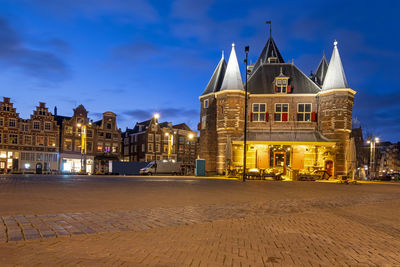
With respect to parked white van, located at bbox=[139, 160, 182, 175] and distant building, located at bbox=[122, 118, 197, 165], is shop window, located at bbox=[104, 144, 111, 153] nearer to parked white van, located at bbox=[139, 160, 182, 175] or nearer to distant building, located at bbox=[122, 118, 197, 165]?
distant building, located at bbox=[122, 118, 197, 165]

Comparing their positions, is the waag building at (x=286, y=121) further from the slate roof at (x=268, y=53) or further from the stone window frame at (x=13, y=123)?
the stone window frame at (x=13, y=123)

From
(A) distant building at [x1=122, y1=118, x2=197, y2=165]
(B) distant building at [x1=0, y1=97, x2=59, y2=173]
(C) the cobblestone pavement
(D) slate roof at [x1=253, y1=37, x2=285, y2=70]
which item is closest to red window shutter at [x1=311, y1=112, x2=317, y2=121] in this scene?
(D) slate roof at [x1=253, y1=37, x2=285, y2=70]

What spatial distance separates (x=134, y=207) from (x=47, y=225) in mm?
2876

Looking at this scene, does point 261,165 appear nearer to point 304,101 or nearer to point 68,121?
point 304,101

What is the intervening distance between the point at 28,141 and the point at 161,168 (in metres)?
23.5

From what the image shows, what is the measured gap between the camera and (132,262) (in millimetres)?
4215

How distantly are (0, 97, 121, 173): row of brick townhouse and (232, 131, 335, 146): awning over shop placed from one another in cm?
2553

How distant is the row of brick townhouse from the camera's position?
4775cm

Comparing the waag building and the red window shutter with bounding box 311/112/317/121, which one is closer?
the waag building

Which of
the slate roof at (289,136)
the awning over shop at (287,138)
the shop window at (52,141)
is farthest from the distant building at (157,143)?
the awning over shop at (287,138)

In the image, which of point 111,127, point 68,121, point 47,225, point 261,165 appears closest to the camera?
point 47,225

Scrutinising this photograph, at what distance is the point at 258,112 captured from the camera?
3347cm

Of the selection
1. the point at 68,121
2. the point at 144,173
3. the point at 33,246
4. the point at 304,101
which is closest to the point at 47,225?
the point at 33,246

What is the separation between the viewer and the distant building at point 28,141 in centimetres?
4756
